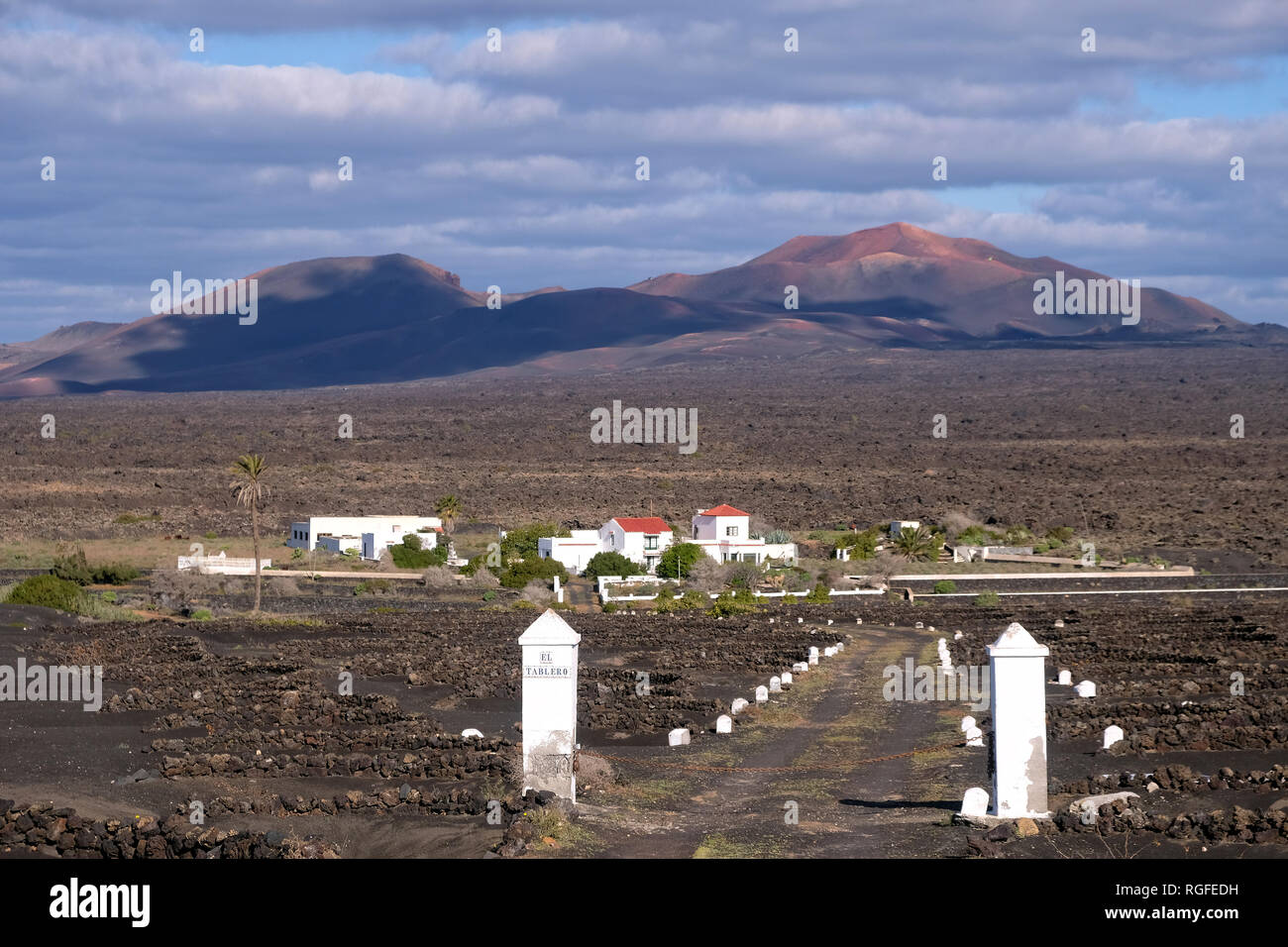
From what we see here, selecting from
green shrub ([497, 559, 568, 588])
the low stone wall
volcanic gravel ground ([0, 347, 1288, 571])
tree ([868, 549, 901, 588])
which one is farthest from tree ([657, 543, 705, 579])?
the low stone wall

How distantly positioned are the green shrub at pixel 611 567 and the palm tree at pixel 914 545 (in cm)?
1151

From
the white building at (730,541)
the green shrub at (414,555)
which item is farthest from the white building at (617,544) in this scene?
the green shrub at (414,555)

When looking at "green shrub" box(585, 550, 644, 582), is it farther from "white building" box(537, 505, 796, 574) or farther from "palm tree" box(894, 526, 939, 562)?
"palm tree" box(894, 526, 939, 562)

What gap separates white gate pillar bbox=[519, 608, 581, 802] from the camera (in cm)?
1299

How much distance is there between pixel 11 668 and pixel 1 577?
25127mm

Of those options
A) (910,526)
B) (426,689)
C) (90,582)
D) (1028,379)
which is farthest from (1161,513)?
(1028,379)

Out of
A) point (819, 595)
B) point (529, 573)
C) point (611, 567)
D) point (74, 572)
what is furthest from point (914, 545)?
point (74, 572)

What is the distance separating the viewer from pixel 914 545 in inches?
2466

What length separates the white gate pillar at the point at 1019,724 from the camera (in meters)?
12.4

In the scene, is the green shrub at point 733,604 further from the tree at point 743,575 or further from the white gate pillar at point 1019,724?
the white gate pillar at point 1019,724

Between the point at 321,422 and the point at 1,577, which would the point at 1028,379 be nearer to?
the point at 321,422

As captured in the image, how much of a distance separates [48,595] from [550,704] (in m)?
31.9

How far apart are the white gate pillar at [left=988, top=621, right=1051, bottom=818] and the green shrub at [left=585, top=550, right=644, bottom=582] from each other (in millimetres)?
43643

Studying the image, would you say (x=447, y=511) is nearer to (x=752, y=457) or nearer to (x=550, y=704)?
(x=752, y=457)
